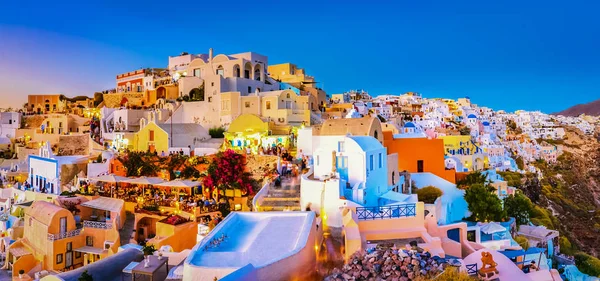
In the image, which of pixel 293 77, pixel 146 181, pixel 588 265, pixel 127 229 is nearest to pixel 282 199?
pixel 127 229

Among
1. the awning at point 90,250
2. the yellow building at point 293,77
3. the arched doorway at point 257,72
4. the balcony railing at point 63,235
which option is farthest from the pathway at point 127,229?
the yellow building at point 293,77

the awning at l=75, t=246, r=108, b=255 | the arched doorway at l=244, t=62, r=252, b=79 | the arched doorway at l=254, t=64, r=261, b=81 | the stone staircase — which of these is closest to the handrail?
the awning at l=75, t=246, r=108, b=255

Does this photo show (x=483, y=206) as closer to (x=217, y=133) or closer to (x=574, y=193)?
(x=217, y=133)

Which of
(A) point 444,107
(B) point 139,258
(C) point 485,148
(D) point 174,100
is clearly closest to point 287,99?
(D) point 174,100

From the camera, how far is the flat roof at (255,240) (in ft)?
25.0

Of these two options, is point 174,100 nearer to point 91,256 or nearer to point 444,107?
point 91,256

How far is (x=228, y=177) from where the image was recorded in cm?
2033

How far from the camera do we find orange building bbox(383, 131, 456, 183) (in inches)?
920

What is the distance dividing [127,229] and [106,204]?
1591 mm

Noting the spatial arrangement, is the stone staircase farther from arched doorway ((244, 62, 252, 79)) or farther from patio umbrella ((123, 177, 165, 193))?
arched doorway ((244, 62, 252, 79))

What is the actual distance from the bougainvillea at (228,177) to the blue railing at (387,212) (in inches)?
356

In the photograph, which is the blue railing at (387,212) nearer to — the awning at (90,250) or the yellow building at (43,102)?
the awning at (90,250)

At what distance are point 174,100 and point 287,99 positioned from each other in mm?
10712

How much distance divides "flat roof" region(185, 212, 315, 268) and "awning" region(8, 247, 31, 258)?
463 inches
